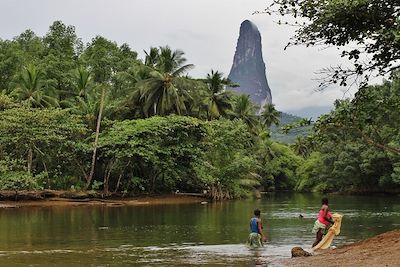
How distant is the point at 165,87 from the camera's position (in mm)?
50812

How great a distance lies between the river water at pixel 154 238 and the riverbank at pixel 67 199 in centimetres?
681

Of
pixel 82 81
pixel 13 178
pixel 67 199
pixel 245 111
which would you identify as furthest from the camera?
pixel 245 111

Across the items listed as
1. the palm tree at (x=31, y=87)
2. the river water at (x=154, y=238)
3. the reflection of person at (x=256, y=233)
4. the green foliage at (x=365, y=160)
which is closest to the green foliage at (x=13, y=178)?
the river water at (x=154, y=238)

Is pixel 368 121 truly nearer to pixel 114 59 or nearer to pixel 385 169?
pixel 385 169

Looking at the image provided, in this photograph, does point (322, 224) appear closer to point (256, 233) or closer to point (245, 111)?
point (256, 233)

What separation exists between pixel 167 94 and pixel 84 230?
2824cm

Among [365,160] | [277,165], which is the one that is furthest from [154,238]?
[277,165]

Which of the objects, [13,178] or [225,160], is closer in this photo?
[13,178]

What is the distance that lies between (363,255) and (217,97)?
48234 millimetres

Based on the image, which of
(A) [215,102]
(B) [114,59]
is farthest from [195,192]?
(B) [114,59]

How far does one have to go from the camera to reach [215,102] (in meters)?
61.8

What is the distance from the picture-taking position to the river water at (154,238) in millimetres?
15555

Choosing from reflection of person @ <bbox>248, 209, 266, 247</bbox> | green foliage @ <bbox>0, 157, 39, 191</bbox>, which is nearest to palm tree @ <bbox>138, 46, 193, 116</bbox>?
green foliage @ <bbox>0, 157, 39, 191</bbox>

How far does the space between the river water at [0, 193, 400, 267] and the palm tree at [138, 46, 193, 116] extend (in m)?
19.6
